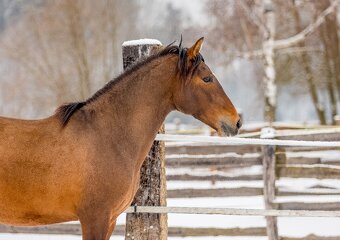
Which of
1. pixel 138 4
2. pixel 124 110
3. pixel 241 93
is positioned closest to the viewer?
pixel 124 110

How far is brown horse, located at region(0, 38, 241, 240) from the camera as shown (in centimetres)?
413

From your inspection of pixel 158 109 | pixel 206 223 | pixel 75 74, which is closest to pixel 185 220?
pixel 206 223

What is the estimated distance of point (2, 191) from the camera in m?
4.12

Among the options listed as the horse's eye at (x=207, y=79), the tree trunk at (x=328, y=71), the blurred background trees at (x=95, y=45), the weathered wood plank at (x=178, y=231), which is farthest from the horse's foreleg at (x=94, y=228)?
the tree trunk at (x=328, y=71)

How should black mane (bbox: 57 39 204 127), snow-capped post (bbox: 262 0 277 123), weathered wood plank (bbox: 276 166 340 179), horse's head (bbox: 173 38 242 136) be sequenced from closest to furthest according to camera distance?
1. black mane (bbox: 57 39 204 127)
2. horse's head (bbox: 173 38 242 136)
3. weathered wood plank (bbox: 276 166 340 179)
4. snow-capped post (bbox: 262 0 277 123)

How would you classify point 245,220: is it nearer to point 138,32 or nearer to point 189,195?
point 189,195

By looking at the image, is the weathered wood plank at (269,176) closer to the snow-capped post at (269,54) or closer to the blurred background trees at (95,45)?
the snow-capped post at (269,54)

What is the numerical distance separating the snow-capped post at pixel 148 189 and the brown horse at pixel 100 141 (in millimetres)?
594

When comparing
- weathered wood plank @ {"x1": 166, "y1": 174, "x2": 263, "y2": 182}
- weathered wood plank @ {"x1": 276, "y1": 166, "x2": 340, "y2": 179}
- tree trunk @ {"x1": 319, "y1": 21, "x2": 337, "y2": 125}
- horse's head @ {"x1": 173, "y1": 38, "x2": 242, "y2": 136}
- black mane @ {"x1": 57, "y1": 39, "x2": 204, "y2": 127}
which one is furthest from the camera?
tree trunk @ {"x1": 319, "y1": 21, "x2": 337, "y2": 125}

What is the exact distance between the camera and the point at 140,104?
448cm

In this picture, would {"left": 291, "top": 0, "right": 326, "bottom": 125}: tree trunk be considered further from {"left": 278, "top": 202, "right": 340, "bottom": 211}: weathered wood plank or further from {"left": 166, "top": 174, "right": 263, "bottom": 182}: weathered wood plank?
{"left": 278, "top": 202, "right": 340, "bottom": 211}: weathered wood plank

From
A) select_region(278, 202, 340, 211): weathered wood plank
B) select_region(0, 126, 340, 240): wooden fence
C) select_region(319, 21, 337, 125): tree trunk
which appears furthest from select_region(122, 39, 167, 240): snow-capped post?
select_region(319, 21, 337, 125): tree trunk

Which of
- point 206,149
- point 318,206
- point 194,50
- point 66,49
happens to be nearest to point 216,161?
point 206,149

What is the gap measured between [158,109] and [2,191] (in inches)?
45.7
